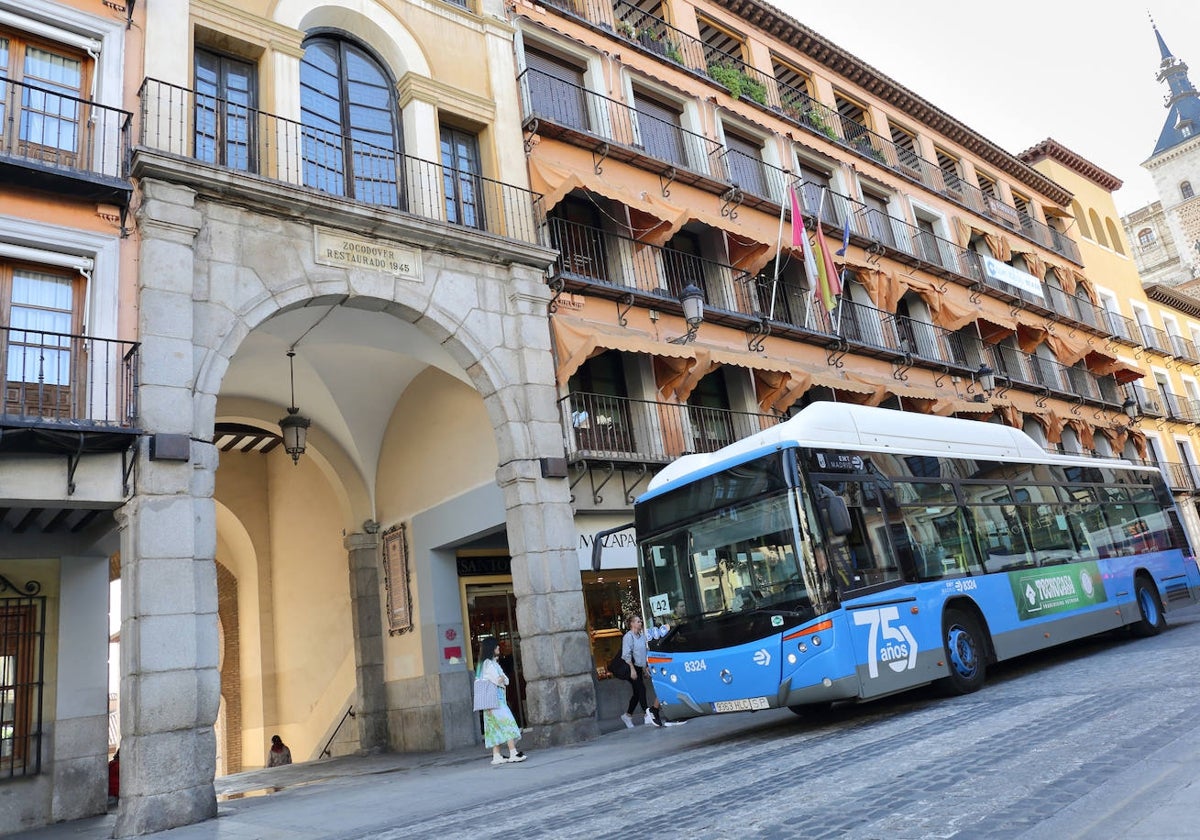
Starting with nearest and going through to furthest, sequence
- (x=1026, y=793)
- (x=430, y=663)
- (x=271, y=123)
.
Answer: (x=1026, y=793) → (x=271, y=123) → (x=430, y=663)

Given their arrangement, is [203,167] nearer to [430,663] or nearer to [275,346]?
[275,346]

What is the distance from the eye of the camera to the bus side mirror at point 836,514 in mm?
8578

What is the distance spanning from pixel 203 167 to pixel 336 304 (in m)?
2.51

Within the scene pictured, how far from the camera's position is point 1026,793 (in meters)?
4.96

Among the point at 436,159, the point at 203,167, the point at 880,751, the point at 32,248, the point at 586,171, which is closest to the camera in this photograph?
the point at 880,751

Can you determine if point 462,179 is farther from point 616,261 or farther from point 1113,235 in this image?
point 1113,235

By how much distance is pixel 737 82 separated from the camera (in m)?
21.2

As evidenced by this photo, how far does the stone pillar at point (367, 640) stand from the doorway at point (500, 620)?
2154 millimetres

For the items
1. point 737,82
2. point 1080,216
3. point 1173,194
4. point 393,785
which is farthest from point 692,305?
point 1173,194

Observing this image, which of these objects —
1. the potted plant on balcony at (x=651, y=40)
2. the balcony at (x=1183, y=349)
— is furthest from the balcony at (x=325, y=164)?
the balcony at (x=1183, y=349)

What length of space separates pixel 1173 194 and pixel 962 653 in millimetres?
77312

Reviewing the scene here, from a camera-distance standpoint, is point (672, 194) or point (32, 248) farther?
point (672, 194)

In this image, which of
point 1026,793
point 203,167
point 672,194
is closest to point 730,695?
point 1026,793

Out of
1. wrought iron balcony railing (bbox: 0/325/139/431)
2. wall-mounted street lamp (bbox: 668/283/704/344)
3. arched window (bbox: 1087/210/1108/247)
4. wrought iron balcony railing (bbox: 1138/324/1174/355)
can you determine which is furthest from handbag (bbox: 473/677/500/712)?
arched window (bbox: 1087/210/1108/247)
